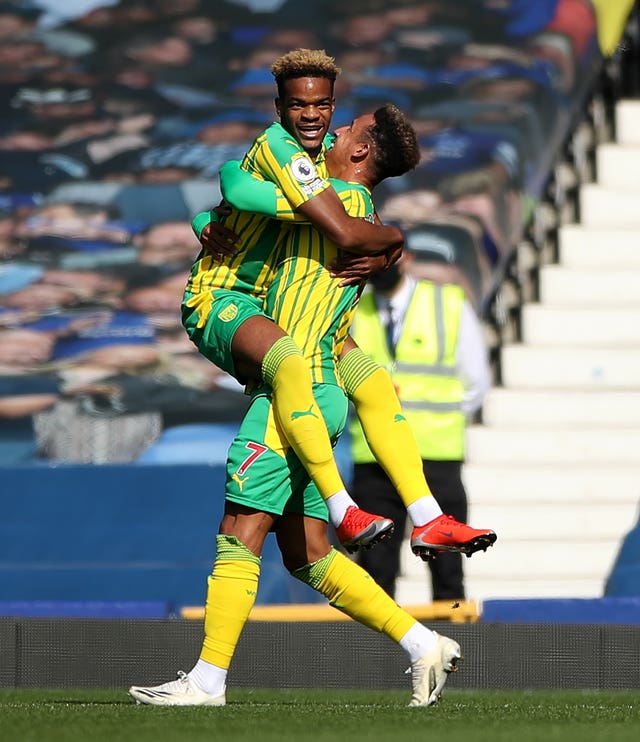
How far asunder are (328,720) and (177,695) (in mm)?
527

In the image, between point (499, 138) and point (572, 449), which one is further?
point (499, 138)

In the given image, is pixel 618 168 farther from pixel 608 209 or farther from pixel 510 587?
pixel 510 587

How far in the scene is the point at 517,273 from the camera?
11078 mm

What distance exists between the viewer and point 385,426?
15.2 feet

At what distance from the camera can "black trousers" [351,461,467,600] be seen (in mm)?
6727

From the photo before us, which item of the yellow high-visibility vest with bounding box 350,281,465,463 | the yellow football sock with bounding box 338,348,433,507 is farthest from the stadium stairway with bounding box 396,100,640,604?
the yellow football sock with bounding box 338,348,433,507

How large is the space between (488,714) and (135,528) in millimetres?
4372

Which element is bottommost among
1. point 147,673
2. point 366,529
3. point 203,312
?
point 147,673

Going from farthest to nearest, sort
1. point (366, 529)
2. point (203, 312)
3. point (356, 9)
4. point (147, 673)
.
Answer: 1. point (356, 9)
2. point (147, 673)
3. point (203, 312)
4. point (366, 529)

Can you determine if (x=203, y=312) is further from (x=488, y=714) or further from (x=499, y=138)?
(x=499, y=138)

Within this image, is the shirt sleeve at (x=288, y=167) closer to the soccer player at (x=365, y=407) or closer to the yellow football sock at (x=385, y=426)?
the soccer player at (x=365, y=407)

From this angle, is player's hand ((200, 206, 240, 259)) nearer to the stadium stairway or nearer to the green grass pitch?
the green grass pitch

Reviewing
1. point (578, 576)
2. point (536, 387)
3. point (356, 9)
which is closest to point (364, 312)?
point (578, 576)

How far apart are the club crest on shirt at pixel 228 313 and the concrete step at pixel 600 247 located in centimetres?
660
